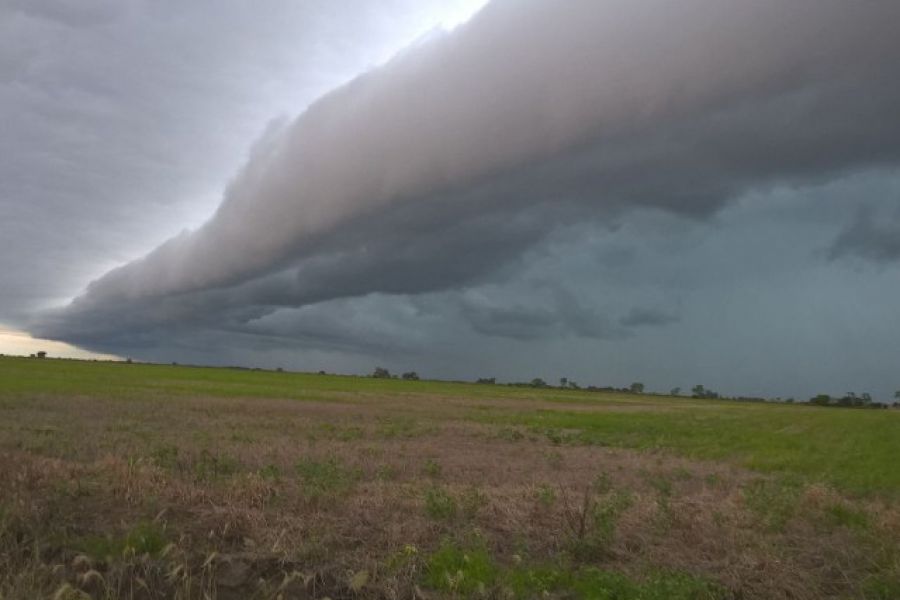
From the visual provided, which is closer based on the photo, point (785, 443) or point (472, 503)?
point (472, 503)

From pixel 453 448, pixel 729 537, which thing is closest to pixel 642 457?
pixel 453 448

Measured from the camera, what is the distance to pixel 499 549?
995cm

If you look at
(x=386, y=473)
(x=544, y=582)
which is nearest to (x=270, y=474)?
(x=386, y=473)

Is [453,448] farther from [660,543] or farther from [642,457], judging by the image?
[660,543]

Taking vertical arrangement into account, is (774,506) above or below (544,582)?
above

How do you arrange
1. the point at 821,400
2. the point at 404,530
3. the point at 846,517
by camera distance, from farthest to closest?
the point at 821,400 < the point at 846,517 < the point at 404,530

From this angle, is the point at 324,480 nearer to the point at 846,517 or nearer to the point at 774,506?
the point at 774,506

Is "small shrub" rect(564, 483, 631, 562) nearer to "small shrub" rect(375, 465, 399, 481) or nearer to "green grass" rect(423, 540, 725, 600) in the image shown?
"green grass" rect(423, 540, 725, 600)

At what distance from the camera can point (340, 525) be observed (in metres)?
10.2

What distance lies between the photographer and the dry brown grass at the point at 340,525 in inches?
320

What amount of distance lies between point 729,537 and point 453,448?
1515 centimetres

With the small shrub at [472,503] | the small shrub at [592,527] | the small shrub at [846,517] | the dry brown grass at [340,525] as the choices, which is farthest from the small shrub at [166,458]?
the small shrub at [846,517]

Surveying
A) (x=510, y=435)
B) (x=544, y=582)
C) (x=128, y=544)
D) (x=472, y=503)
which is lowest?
(x=510, y=435)

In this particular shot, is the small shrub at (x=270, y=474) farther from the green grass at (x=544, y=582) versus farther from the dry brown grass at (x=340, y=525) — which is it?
the green grass at (x=544, y=582)
